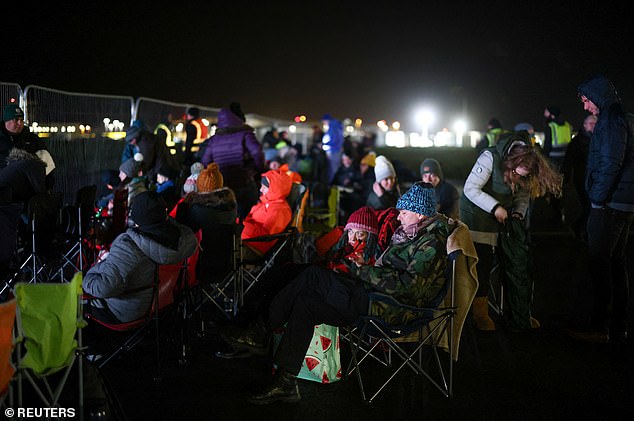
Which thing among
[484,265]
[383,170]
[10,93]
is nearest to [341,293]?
[484,265]

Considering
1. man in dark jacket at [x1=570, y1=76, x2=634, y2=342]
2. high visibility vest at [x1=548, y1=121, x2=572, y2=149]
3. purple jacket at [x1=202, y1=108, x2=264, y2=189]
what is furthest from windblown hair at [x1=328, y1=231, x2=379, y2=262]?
high visibility vest at [x1=548, y1=121, x2=572, y2=149]

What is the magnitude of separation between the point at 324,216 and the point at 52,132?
3.71m

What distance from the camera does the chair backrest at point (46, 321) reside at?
2.95 m

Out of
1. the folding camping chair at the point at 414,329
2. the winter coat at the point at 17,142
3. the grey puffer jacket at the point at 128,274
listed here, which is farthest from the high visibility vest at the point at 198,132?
the folding camping chair at the point at 414,329

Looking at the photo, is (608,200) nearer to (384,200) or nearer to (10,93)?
(384,200)

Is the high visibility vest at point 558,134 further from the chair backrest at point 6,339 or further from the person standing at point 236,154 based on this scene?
the chair backrest at point 6,339

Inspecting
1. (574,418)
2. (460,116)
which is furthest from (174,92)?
(574,418)

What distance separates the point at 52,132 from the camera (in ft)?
28.4

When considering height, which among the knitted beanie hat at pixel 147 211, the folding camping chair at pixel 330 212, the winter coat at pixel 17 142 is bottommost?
the folding camping chair at pixel 330 212

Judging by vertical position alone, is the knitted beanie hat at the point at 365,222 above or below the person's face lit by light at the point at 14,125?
below

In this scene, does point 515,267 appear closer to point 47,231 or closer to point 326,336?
point 326,336

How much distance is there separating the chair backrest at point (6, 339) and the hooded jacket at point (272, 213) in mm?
3611

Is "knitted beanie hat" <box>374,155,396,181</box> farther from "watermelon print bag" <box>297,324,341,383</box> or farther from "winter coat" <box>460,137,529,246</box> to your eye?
"watermelon print bag" <box>297,324,341,383</box>

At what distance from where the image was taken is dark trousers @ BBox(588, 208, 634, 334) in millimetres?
5449
